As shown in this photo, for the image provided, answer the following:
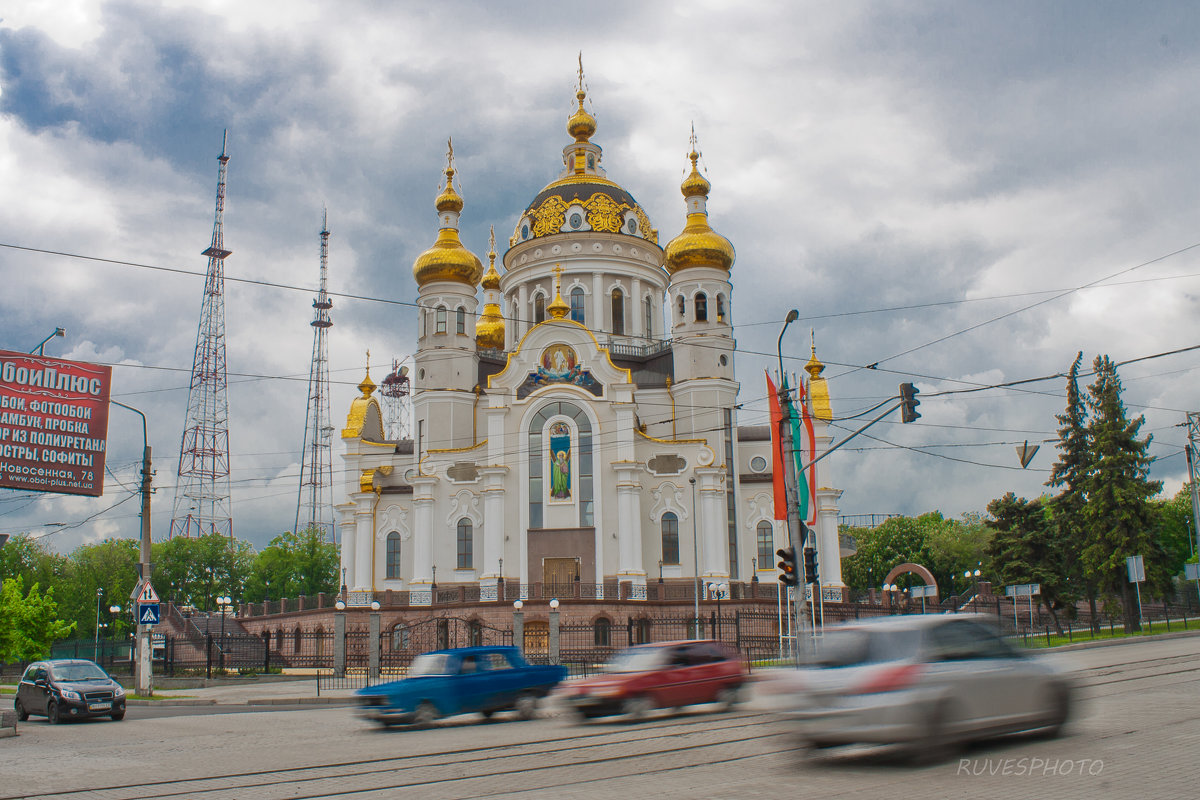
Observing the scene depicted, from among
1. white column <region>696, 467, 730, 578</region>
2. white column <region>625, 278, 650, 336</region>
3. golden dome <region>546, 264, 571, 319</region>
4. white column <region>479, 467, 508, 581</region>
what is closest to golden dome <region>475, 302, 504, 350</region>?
white column <region>625, 278, 650, 336</region>

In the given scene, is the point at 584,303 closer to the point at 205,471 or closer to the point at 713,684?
the point at 205,471

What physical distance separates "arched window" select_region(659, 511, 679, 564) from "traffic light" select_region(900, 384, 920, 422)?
2516 cm

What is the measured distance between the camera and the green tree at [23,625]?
22.8 metres

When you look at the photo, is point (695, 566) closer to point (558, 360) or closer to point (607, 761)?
point (558, 360)

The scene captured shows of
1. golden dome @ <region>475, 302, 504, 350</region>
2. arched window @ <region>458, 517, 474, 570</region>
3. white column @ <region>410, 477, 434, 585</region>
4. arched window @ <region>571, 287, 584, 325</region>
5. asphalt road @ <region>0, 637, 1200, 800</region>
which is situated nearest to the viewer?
asphalt road @ <region>0, 637, 1200, 800</region>

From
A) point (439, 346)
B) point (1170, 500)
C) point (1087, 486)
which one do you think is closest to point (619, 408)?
point (439, 346)

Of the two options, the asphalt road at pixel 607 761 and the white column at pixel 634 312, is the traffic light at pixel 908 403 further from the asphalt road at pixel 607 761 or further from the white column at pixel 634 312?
the white column at pixel 634 312

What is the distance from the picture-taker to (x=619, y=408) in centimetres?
4509

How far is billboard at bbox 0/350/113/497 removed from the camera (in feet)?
64.8

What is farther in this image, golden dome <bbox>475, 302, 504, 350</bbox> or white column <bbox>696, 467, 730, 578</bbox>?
golden dome <bbox>475, 302, 504, 350</bbox>

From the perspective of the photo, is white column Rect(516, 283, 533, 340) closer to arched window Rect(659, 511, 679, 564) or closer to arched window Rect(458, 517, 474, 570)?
arched window Rect(458, 517, 474, 570)

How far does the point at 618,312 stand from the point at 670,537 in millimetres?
14043

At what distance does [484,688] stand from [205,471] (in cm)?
5762

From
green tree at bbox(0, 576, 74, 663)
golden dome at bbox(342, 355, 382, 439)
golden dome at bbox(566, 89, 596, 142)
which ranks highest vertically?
golden dome at bbox(566, 89, 596, 142)
